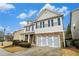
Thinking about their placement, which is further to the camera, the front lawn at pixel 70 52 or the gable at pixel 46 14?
the gable at pixel 46 14

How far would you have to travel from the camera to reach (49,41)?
4.15 metres

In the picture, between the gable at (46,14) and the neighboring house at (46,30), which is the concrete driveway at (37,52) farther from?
the gable at (46,14)

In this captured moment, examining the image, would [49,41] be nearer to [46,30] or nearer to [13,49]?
[46,30]

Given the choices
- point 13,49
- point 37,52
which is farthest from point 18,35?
point 37,52

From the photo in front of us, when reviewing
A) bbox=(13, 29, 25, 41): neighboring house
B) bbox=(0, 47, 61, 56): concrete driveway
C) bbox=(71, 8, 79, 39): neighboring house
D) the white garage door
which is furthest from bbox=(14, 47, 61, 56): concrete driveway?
bbox=(71, 8, 79, 39): neighboring house

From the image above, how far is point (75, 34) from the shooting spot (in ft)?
13.2

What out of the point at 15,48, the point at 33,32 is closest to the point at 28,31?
the point at 33,32

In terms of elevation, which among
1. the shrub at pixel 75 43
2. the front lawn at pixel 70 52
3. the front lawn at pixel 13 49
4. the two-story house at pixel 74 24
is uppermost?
the two-story house at pixel 74 24

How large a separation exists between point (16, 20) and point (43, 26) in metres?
0.54

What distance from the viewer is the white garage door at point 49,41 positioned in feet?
13.4

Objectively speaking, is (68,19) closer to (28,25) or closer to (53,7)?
Result: (53,7)

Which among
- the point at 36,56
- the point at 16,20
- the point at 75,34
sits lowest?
the point at 36,56

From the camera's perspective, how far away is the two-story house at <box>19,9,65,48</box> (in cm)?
405

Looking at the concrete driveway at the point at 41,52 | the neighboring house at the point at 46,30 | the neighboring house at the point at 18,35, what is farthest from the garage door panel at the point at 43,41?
the neighboring house at the point at 18,35
